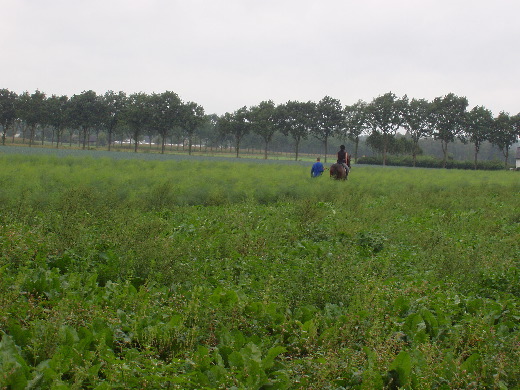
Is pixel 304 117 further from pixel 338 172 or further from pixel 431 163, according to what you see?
pixel 338 172

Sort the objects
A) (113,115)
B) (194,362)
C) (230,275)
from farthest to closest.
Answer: (113,115), (230,275), (194,362)

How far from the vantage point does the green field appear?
368 cm

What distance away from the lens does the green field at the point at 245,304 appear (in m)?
3.68

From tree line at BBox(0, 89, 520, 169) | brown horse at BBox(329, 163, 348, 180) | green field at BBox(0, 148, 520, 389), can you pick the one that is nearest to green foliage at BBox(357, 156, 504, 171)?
tree line at BBox(0, 89, 520, 169)

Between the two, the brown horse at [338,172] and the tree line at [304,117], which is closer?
the brown horse at [338,172]

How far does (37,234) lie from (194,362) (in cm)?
422

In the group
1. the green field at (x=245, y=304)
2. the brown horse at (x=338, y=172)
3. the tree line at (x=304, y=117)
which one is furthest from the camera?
the tree line at (x=304, y=117)

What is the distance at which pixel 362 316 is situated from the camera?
4.80 metres

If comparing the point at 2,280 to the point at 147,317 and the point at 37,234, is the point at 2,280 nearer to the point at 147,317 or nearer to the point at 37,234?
the point at 147,317

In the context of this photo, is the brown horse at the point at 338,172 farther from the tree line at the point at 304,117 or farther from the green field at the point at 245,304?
the tree line at the point at 304,117

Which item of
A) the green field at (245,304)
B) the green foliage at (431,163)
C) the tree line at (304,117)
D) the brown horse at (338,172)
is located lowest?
the green field at (245,304)

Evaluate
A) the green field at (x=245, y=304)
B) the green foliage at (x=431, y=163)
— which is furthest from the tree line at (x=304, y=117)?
the green field at (x=245, y=304)

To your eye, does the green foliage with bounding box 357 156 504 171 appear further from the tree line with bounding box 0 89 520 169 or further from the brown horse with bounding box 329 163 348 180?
the brown horse with bounding box 329 163 348 180

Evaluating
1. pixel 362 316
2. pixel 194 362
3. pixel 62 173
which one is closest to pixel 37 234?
pixel 194 362
